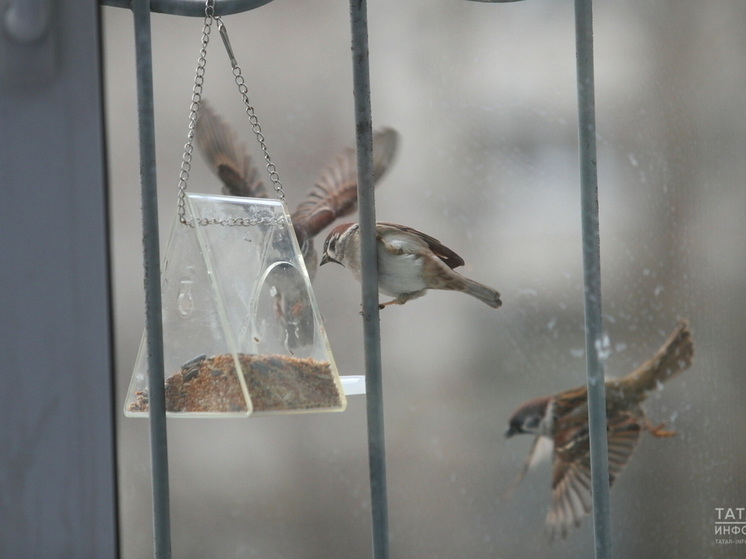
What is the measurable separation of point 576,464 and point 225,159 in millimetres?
1205

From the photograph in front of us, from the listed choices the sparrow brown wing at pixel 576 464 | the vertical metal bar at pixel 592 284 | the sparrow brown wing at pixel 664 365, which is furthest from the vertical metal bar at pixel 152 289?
the sparrow brown wing at pixel 664 365

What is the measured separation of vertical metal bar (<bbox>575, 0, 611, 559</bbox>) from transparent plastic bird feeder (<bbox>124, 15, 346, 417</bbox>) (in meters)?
0.18

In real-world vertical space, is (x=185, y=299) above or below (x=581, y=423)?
above

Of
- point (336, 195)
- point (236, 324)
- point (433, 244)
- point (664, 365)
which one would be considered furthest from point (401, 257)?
point (664, 365)

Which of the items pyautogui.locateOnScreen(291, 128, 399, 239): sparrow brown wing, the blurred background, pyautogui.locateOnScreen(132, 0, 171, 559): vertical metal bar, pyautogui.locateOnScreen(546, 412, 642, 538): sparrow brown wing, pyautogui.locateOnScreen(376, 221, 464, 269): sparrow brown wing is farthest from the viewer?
the blurred background

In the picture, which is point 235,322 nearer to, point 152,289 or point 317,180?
point 152,289

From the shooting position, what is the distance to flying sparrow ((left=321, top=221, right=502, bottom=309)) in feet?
2.25

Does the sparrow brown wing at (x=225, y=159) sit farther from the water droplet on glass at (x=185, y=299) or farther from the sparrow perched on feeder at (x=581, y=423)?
the water droplet on glass at (x=185, y=299)

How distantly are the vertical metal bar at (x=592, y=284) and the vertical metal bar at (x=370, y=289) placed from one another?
13 centimetres

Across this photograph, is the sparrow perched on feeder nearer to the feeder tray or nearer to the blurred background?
the blurred background

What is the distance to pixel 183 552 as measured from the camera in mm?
1907

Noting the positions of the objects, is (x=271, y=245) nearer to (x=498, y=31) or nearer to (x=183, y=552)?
(x=498, y=31)

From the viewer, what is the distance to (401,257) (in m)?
0.70

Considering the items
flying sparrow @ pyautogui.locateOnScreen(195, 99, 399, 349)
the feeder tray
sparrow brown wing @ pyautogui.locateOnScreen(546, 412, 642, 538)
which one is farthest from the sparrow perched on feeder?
the feeder tray
